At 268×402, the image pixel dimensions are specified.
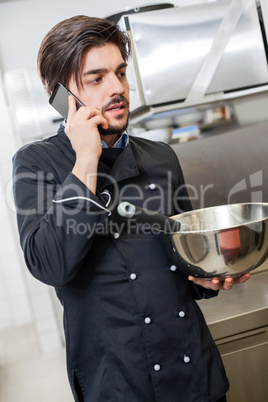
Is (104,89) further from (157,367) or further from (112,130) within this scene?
(157,367)

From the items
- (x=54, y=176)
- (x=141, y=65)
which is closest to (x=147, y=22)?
(x=141, y=65)

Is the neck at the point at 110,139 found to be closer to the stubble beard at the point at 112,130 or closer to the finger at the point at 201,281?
the stubble beard at the point at 112,130

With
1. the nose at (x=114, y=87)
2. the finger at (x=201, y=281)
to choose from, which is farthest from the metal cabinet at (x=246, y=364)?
the nose at (x=114, y=87)

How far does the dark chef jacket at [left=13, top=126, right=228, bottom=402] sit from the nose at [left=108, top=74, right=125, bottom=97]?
0.40 feet

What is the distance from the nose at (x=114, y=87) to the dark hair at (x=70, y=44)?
0.06 m

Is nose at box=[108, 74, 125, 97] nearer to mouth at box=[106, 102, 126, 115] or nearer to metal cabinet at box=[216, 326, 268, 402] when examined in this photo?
mouth at box=[106, 102, 126, 115]

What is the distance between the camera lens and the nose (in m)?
0.95

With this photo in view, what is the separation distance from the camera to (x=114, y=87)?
0.95m

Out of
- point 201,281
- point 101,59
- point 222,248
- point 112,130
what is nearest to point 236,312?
point 201,281

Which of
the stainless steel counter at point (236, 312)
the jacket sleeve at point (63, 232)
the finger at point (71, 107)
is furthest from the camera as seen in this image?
the stainless steel counter at point (236, 312)

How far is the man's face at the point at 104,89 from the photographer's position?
0.95m

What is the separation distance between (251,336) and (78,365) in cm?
72

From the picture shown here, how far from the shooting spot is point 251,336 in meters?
1.48

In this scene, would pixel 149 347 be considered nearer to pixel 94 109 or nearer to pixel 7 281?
pixel 94 109
